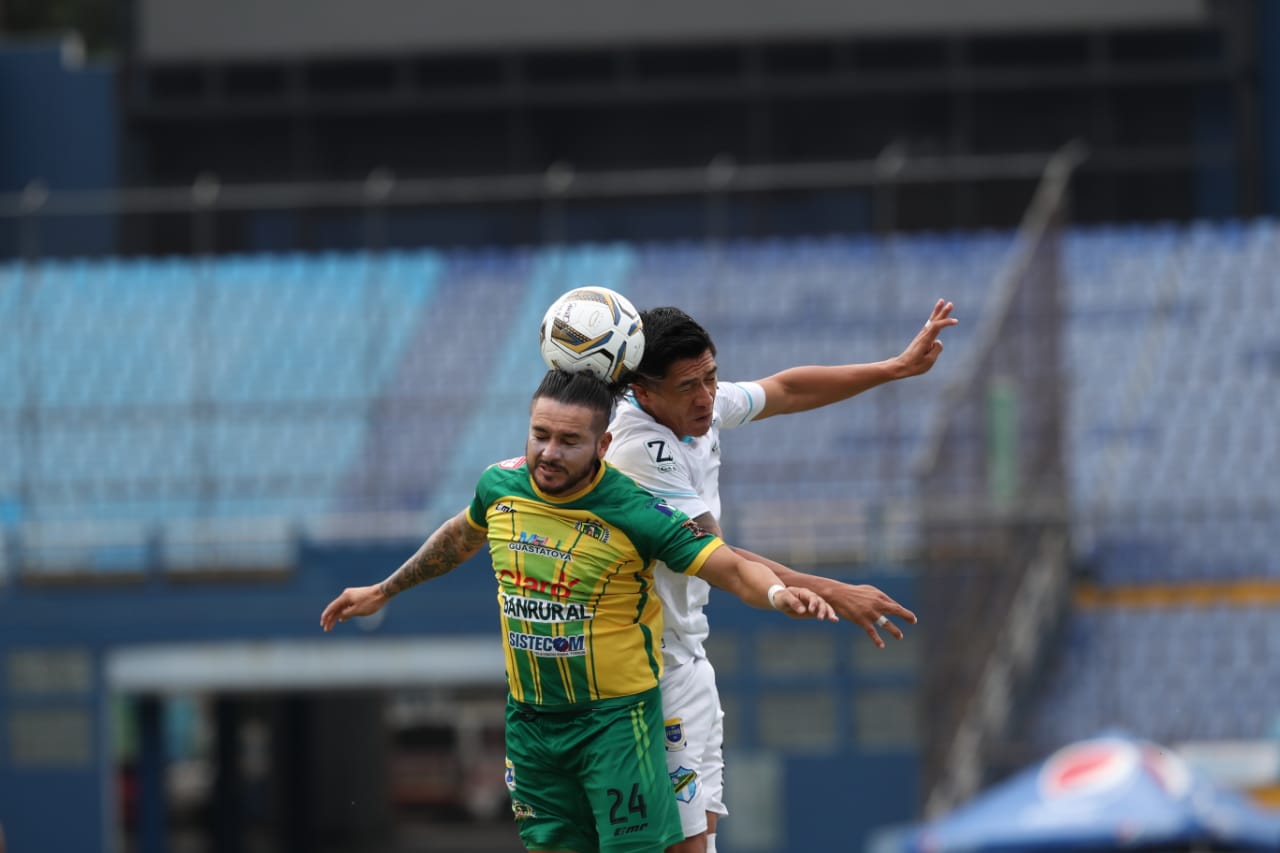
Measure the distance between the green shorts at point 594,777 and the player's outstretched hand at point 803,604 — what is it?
0.69 m

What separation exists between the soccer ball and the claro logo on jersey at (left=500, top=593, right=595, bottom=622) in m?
0.60

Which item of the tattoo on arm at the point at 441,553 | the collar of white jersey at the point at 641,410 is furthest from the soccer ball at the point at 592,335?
the tattoo on arm at the point at 441,553

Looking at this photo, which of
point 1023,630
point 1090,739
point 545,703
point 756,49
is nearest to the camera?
point 545,703

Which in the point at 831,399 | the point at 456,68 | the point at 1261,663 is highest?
the point at 456,68

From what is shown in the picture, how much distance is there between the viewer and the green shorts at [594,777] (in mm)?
4176

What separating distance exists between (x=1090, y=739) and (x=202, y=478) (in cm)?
785

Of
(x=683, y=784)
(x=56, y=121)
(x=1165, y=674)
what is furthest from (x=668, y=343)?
(x=56, y=121)

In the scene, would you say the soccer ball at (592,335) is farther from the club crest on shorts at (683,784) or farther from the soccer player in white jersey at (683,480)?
the club crest on shorts at (683,784)

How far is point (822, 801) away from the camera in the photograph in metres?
A: 12.8

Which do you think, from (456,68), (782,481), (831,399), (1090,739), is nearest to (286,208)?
(456,68)

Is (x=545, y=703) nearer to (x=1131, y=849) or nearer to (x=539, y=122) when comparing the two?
(x=1131, y=849)

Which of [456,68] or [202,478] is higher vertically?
[456,68]

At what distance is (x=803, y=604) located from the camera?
3.68 meters

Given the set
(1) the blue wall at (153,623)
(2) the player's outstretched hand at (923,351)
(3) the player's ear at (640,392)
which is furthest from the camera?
(1) the blue wall at (153,623)
